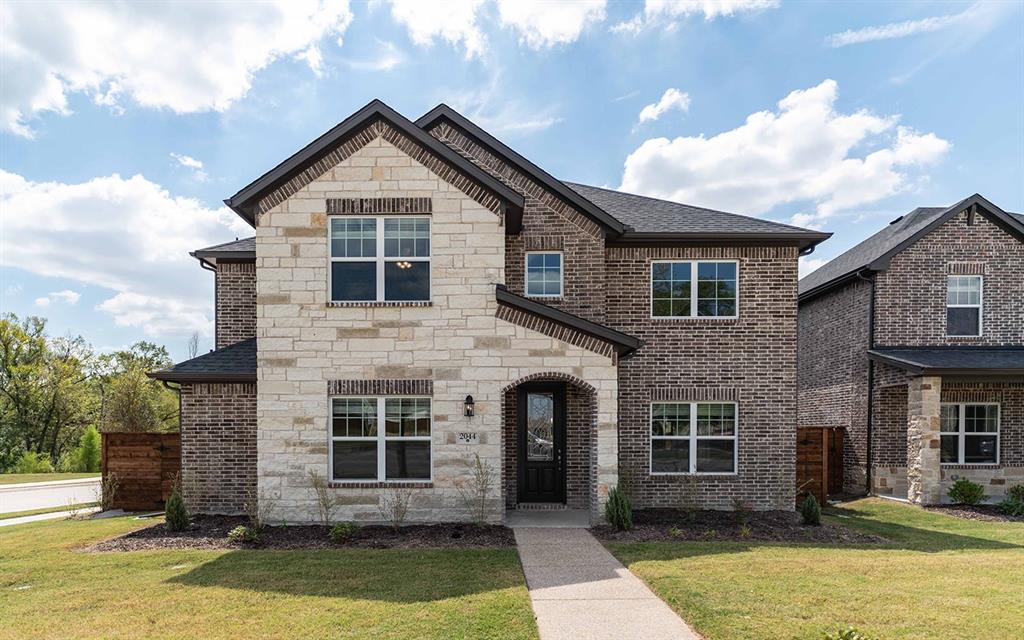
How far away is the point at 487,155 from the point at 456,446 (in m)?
6.53

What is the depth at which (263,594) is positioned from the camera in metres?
6.80

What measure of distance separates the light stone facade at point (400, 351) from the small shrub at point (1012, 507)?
31.8ft

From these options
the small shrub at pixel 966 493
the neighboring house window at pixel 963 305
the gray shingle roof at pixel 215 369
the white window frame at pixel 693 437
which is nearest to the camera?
the gray shingle roof at pixel 215 369

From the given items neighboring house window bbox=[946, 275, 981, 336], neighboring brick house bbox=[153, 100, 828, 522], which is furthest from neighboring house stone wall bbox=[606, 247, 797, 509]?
neighboring house window bbox=[946, 275, 981, 336]

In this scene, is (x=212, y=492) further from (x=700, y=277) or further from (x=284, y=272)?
(x=700, y=277)

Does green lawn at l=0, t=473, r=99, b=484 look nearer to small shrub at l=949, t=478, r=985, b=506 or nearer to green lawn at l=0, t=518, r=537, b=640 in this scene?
green lawn at l=0, t=518, r=537, b=640

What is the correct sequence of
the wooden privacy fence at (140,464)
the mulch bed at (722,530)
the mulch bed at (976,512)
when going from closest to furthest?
the mulch bed at (722,530) < the mulch bed at (976,512) < the wooden privacy fence at (140,464)

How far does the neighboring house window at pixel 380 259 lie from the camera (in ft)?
35.0

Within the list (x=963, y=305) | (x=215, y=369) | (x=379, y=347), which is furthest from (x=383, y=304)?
(x=963, y=305)

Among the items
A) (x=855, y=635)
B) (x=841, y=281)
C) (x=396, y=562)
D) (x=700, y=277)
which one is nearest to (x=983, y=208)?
(x=841, y=281)

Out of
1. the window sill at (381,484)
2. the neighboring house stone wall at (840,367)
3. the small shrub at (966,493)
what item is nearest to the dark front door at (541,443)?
the window sill at (381,484)

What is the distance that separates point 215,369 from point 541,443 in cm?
695

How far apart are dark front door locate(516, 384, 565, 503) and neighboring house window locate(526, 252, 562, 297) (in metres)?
2.11

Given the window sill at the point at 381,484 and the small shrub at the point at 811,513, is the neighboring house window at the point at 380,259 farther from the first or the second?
the small shrub at the point at 811,513
